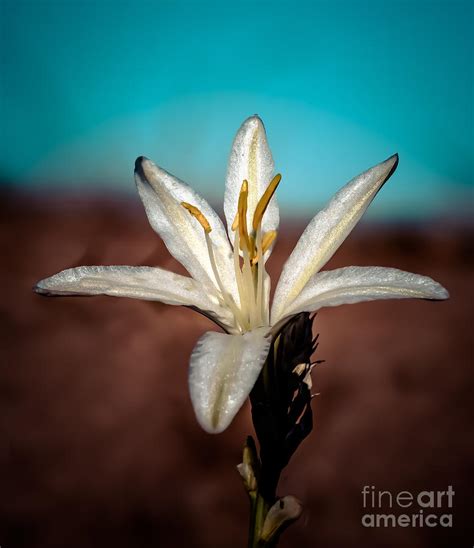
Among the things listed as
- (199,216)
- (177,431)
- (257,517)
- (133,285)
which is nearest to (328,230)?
(199,216)

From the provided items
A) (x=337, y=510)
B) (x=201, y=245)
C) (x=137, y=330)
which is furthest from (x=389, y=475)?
(x=137, y=330)

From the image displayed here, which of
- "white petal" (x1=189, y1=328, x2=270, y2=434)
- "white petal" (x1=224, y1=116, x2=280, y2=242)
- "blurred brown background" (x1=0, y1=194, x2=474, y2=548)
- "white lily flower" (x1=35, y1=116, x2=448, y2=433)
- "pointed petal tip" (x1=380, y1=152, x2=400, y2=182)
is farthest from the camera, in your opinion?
"blurred brown background" (x1=0, y1=194, x2=474, y2=548)

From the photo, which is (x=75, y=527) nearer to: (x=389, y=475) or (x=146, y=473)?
(x=146, y=473)

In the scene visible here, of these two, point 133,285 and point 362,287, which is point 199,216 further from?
point 362,287

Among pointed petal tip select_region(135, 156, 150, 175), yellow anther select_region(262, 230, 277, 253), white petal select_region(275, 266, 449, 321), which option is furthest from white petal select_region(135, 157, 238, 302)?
white petal select_region(275, 266, 449, 321)

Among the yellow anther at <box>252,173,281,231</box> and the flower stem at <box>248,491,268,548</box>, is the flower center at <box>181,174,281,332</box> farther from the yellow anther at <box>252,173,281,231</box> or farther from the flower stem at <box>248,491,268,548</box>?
the flower stem at <box>248,491,268,548</box>

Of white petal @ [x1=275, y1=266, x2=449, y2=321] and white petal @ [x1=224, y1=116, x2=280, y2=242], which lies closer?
white petal @ [x1=275, y1=266, x2=449, y2=321]
